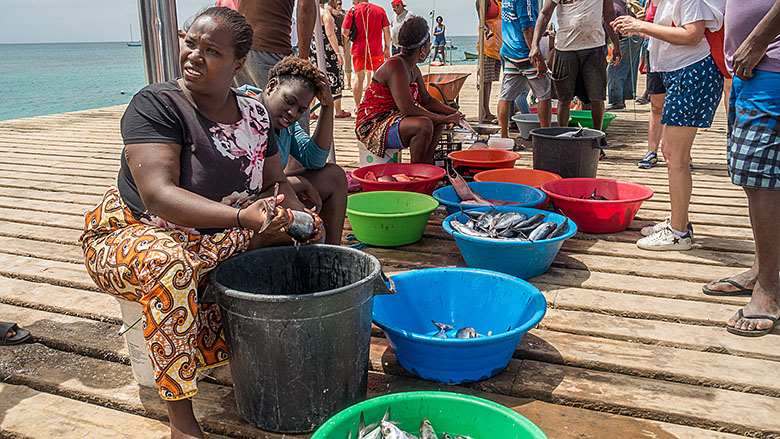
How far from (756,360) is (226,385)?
6.57 feet

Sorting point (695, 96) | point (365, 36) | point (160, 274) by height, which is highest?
point (365, 36)

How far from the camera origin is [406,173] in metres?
4.45

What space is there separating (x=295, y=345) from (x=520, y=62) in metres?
5.29

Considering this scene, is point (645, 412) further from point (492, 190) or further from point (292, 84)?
point (492, 190)

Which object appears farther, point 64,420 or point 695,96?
point 695,96

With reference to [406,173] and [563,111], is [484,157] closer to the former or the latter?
[406,173]

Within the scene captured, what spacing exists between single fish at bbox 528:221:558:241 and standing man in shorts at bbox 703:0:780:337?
0.85m

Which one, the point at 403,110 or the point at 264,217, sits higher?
the point at 403,110

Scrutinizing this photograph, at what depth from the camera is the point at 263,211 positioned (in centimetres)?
175

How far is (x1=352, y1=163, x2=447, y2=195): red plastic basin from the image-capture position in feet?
13.1

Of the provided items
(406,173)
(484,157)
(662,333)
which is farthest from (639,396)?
(484,157)

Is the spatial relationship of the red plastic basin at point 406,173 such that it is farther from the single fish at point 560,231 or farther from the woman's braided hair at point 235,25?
the woman's braided hair at point 235,25

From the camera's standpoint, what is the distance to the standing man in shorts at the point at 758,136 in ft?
7.43

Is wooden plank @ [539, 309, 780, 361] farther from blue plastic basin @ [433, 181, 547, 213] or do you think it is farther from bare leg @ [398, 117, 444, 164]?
bare leg @ [398, 117, 444, 164]
